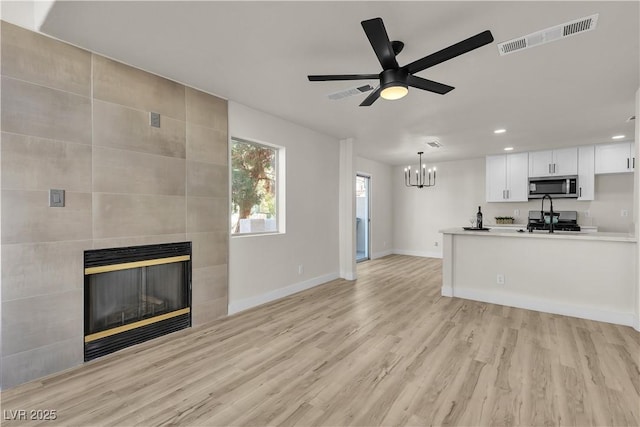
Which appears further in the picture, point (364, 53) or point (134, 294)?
point (134, 294)

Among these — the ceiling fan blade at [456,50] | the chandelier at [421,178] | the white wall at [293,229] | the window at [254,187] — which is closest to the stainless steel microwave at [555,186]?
the chandelier at [421,178]

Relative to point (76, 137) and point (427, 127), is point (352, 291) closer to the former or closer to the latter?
point (427, 127)

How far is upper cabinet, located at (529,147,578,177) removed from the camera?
6.05m

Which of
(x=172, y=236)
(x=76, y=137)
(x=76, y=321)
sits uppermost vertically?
(x=76, y=137)

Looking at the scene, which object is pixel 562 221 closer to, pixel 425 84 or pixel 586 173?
pixel 586 173

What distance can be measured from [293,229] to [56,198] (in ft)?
9.22

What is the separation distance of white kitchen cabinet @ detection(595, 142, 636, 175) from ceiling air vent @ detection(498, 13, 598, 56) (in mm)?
5108

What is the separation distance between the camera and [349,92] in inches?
128

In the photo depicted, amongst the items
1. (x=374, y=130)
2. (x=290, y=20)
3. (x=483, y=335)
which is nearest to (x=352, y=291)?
(x=483, y=335)

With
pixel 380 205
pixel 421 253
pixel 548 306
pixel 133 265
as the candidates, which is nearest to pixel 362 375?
pixel 133 265

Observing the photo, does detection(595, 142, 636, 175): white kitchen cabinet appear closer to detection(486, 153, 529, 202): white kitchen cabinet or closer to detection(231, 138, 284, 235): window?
detection(486, 153, 529, 202): white kitchen cabinet

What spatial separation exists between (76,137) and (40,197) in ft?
1.81

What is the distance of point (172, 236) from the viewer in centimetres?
307

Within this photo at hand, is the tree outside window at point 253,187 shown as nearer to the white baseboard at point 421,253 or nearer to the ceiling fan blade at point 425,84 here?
the ceiling fan blade at point 425,84
